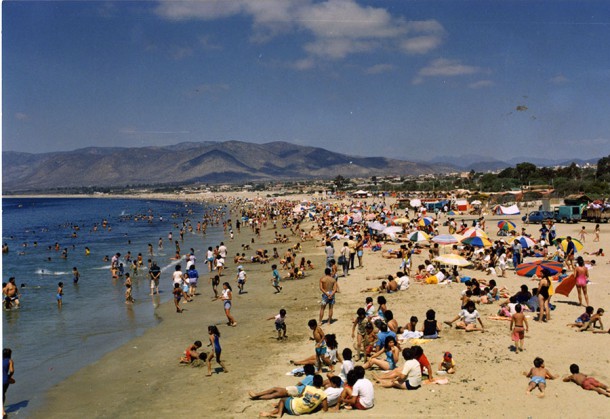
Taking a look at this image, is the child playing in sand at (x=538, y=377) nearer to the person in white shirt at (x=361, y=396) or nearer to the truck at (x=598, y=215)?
the person in white shirt at (x=361, y=396)

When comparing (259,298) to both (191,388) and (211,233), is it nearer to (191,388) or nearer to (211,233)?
(191,388)

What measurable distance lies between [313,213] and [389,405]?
4392cm

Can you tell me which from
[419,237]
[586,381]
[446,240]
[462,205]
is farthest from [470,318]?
[462,205]

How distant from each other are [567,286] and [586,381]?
5528mm

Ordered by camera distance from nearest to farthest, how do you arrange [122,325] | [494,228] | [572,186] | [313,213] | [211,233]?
[122,325] → [494,228] → [211,233] → [313,213] → [572,186]

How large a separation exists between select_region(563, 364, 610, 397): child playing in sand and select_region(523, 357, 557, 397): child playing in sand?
0.29 metres

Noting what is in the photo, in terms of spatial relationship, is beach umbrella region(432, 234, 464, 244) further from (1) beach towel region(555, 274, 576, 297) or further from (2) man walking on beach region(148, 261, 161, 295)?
(2) man walking on beach region(148, 261, 161, 295)

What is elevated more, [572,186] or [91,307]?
→ [572,186]

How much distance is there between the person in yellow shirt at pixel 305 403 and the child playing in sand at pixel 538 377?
132 inches

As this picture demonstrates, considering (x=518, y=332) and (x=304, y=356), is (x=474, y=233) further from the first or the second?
(x=304, y=356)

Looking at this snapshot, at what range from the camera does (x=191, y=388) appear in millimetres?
9406

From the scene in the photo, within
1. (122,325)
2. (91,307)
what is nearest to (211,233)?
(91,307)

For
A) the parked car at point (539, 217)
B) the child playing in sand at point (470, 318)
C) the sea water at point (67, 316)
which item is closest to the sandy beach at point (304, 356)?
the child playing in sand at point (470, 318)

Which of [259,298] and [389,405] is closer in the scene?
[389,405]
